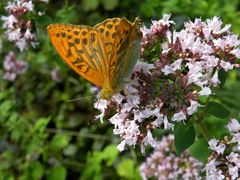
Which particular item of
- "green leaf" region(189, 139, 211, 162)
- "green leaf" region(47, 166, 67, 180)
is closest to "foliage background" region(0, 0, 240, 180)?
"green leaf" region(47, 166, 67, 180)

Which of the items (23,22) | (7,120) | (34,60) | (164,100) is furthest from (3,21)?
(164,100)

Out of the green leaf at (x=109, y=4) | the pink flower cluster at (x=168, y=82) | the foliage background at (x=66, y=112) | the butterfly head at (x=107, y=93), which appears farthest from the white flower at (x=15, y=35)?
the green leaf at (x=109, y=4)

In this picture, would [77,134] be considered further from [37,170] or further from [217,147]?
[217,147]

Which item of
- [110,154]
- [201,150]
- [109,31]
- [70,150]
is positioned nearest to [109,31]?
[109,31]

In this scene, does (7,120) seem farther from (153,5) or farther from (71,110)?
(153,5)

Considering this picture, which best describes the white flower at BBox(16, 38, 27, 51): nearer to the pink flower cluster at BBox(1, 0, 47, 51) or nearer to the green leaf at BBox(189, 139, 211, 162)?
the pink flower cluster at BBox(1, 0, 47, 51)

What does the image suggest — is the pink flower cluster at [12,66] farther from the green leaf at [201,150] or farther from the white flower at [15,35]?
the green leaf at [201,150]
